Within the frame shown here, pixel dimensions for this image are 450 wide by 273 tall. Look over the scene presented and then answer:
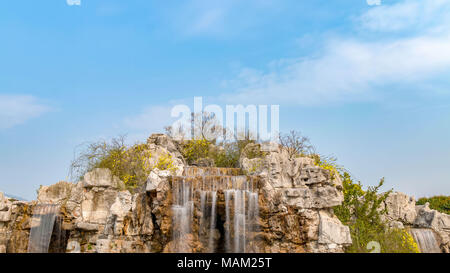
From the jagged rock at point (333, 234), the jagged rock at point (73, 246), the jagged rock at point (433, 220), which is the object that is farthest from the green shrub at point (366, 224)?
the jagged rock at point (73, 246)

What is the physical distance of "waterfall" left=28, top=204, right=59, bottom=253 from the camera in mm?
13547

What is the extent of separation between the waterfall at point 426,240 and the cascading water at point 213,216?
8063mm

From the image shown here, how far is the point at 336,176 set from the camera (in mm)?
12805

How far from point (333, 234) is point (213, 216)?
4.02 meters

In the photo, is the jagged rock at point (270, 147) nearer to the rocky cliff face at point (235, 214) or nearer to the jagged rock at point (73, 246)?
the rocky cliff face at point (235, 214)

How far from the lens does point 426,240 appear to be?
49.5 ft

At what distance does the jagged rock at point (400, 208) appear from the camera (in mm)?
15875

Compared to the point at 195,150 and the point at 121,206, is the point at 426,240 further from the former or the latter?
the point at 121,206

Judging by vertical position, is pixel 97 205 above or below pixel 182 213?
above

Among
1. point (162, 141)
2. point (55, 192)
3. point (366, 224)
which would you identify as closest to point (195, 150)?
point (162, 141)

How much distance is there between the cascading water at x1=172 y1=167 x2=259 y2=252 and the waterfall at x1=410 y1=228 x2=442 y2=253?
806 cm

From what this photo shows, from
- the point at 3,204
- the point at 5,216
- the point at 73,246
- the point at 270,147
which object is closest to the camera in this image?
the point at 73,246

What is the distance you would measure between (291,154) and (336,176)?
15.0 feet
